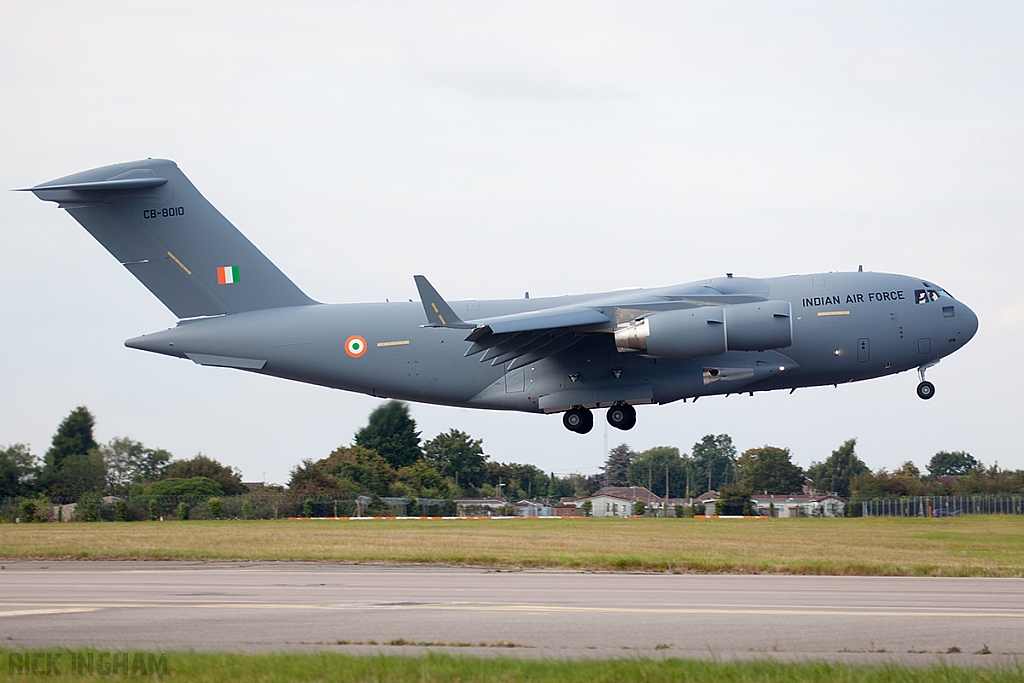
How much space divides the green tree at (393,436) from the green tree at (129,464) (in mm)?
9407

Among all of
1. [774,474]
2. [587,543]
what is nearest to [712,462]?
[774,474]

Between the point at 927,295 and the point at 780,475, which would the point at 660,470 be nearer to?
the point at 780,475

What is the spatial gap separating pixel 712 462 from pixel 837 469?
32175 mm

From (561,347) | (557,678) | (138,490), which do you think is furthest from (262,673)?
(138,490)

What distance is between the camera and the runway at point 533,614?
34.9 feet

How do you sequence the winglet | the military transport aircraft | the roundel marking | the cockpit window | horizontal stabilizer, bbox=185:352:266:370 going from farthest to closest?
horizontal stabilizer, bbox=185:352:266:370
the roundel marking
the cockpit window
the military transport aircraft
the winglet

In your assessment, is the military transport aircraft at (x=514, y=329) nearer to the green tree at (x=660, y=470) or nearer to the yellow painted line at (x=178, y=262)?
the yellow painted line at (x=178, y=262)

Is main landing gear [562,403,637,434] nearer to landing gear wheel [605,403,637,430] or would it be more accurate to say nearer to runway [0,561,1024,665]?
landing gear wheel [605,403,637,430]

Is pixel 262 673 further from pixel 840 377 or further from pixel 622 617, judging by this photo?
pixel 840 377

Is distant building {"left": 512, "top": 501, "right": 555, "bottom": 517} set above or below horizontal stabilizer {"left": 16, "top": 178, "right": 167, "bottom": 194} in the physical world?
below

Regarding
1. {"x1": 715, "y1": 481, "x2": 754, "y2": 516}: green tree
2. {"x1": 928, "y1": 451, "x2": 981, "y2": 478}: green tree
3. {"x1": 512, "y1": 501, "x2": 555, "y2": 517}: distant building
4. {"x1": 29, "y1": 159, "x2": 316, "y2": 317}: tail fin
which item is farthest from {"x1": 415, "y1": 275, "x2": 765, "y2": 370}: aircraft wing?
{"x1": 928, "y1": 451, "x2": 981, "y2": 478}: green tree

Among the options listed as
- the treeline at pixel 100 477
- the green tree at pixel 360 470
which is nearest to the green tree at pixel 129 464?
the treeline at pixel 100 477

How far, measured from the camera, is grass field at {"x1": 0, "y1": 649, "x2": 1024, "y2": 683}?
8.98 metres

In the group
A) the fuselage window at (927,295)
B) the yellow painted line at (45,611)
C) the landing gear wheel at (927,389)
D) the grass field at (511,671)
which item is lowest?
the grass field at (511,671)
